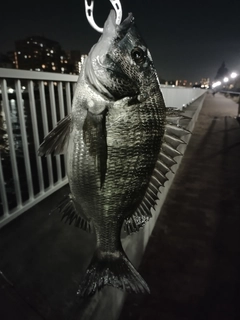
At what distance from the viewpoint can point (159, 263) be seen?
3.01 meters

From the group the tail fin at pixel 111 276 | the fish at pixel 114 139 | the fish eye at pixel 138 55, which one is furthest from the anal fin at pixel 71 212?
the fish eye at pixel 138 55

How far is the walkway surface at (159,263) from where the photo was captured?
1.74 meters

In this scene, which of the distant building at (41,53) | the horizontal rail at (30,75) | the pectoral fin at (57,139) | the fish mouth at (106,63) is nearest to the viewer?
the fish mouth at (106,63)

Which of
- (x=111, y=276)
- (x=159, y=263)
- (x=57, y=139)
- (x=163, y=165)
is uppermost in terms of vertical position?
(x=57, y=139)

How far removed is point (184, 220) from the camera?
393cm

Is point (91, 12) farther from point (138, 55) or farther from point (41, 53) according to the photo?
point (41, 53)

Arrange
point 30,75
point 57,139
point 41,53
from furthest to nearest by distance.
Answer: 1. point 41,53
2. point 30,75
3. point 57,139

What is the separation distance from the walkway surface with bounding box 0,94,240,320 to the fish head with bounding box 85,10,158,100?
1.56m

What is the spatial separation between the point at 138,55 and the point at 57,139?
2.37ft

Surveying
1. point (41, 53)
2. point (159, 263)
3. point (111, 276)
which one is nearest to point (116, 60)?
point (111, 276)

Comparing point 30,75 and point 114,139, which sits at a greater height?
point 30,75

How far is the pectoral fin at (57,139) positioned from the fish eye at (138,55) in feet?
1.76

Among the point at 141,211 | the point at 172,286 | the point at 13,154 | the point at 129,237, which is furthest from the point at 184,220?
the point at 13,154

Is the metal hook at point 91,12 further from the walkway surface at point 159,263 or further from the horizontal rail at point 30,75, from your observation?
the walkway surface at point 159,263
